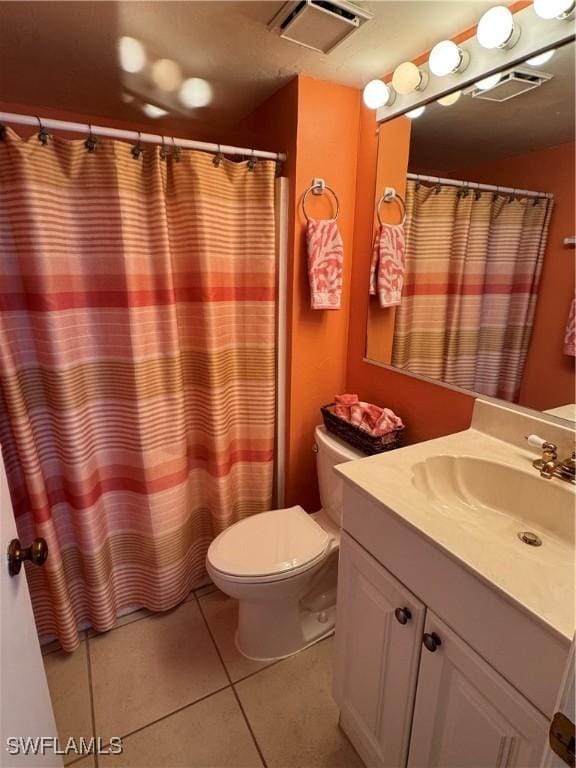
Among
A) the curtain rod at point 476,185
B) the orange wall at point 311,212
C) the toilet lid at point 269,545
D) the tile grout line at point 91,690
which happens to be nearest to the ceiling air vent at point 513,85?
the curtain rod at point 476,185

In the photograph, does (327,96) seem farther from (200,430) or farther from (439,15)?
(200,430)

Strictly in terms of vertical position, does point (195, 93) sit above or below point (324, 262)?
above

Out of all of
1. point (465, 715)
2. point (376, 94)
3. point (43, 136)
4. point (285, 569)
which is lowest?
point (285, 569)

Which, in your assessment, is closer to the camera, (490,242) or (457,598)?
(457,598)

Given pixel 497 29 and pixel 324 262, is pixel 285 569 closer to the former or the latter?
pixel 324 262

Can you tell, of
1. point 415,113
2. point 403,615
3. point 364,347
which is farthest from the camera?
point 364,347

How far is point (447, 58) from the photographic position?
117 centimetres

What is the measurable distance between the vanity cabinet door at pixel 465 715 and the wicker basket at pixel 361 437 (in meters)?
0.66

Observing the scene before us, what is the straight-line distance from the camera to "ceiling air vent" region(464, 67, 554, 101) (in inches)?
41.8

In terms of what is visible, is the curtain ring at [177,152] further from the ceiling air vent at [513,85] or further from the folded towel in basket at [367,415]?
the folded towel in basket at [367,415]

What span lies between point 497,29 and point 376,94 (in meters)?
0.45

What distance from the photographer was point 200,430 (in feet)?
5.57

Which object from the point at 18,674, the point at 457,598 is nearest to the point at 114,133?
the point at 18,674

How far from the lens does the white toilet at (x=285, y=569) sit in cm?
134
